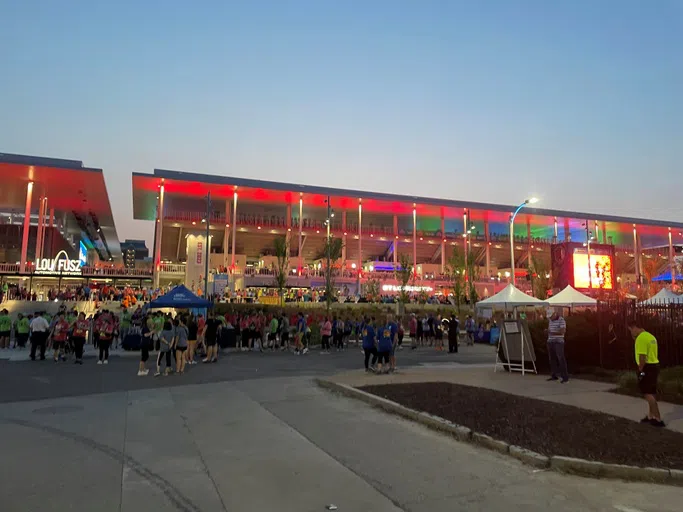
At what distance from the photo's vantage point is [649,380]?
25.1 ft

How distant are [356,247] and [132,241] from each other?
11077 centimetres

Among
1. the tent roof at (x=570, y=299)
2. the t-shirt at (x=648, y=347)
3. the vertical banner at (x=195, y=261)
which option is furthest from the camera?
the vertical banner at (x=195, y=261)

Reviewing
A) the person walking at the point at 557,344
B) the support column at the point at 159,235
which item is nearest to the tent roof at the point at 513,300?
the person walking at the point at 557,344

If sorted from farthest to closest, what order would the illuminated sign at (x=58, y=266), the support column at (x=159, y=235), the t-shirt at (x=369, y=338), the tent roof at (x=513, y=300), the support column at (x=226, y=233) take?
the support column at (x=226, y=233) → the support column at (x=159, y=235) → the illuminated sign at (x=58, y=266) → the tent roof at (x=513, y=300) → the t-shirt at (x=369, y=338)

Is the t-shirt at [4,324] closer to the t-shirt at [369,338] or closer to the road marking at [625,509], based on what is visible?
the t-shirt at [369,338]

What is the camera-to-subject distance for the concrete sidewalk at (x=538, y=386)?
349 inches

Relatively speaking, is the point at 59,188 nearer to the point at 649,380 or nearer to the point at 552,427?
the point at 552,427

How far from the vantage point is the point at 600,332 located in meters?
13.9

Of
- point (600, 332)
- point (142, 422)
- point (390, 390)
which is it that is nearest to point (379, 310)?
point (600, 332)

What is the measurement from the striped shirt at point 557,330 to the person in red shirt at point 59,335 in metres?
15.2

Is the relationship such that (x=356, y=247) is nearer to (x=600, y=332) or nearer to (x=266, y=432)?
(x=600, y=332)

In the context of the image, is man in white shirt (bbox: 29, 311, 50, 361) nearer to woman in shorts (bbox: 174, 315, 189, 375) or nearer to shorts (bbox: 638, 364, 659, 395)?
woman in shorts (bbox: 174, 315, 189, 375)

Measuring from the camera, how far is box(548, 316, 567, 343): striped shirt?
12.6 metres

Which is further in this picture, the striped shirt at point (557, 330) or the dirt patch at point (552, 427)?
the striped shirt at point (557, 330)
